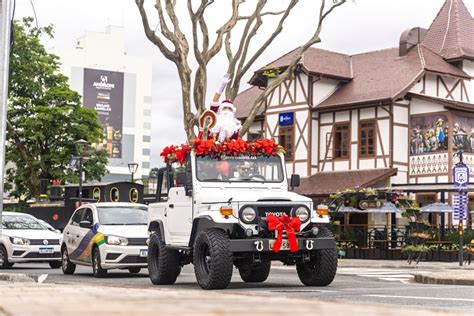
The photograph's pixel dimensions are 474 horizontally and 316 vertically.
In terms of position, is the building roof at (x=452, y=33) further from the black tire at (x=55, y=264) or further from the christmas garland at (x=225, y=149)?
the christmas garland at (x=225, y=149)

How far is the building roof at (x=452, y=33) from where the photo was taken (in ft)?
147

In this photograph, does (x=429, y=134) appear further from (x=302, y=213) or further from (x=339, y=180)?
(x=302, y=213)

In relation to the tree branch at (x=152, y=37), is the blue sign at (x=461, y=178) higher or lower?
lower

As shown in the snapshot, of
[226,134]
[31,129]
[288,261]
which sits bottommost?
[288,261]

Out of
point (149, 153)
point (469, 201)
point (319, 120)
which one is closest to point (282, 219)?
point (469, 201)

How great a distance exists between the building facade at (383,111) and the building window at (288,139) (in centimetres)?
5

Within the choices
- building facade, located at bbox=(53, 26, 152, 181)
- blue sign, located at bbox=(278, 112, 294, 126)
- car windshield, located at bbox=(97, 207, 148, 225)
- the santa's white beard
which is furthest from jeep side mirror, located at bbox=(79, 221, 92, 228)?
building facade, located at bbox=(53, 26, 152, 181)

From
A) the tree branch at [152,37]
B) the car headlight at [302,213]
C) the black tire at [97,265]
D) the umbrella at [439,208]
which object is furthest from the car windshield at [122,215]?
the umbrella at [439,208]

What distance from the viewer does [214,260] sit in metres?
14.4

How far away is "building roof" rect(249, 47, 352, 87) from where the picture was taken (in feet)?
148

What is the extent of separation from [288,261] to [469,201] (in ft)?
89.6

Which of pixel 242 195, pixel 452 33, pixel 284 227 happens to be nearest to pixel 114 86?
pixel 452 33

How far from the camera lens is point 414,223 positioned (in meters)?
32.1

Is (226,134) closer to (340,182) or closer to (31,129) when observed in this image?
(340,182)
